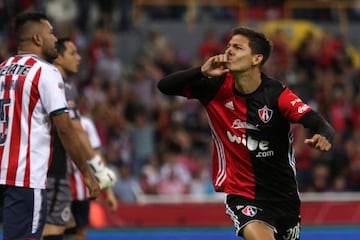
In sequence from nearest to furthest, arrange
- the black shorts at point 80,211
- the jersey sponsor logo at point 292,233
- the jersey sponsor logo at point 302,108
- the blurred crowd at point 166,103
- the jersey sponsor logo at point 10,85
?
1. the jersey sponsor logo at point 10,85
2. the jersey sponsor logo at point 302,108
3. the jersey sponsor logo at point 292,233
4. the black shorts at point 80,211
5. the blurred crowd at point 166,103

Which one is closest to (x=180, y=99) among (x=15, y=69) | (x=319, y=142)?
(x=15, y=69)

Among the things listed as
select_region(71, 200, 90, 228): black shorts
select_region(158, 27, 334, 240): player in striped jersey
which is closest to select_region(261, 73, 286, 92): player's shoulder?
select_region(158, 27, 334, 240): player in striped jersey

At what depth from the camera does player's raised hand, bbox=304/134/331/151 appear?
7559 mm

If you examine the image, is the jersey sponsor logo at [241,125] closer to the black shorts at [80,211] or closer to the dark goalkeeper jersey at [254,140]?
the dark goalkeeper jersey at [254,140]

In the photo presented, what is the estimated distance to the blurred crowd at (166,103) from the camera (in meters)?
16.3

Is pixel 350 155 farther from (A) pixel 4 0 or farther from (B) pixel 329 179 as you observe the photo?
(A) pixel 4 0

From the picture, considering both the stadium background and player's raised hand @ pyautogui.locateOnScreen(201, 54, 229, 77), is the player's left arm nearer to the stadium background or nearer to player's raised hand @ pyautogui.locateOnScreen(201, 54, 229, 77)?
player's raised hand @ pyautogui.locateOnScreen(201, 54, 229, 77)

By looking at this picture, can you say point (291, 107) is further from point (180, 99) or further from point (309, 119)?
point (180, 99)

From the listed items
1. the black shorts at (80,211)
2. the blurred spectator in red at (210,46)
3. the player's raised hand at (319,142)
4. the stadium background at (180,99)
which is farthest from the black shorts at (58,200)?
the blurred spectator in red at (210,46)

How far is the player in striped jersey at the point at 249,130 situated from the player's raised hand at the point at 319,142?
0.59 m

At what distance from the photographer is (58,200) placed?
10.0 metres

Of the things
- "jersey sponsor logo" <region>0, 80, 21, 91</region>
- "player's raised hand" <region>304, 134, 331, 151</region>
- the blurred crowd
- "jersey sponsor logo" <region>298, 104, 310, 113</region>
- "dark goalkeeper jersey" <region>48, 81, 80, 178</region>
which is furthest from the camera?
the blurred crowd

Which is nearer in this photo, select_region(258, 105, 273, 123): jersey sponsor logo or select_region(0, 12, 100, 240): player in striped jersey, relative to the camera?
select_region(0, 12, 100, 240): player in striped jersey

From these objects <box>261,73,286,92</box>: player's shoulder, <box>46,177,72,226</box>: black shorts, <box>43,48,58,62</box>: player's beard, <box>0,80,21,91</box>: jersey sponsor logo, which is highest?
<box>43,48,58,62</box>: player's beard
